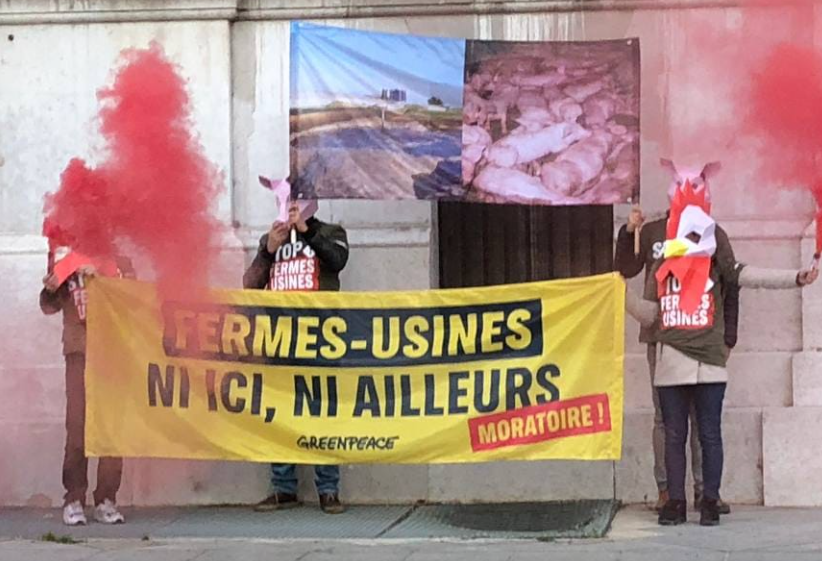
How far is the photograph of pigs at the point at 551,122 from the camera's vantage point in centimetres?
920

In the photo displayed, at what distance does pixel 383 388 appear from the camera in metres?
8.92

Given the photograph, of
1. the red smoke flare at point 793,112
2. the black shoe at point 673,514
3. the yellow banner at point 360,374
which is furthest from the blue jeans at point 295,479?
the red smoke flare at point 793,112

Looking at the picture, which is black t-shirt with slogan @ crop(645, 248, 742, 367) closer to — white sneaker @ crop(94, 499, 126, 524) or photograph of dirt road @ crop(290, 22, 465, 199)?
photograph of dirt road @ crop(290, 22, 465, 199)

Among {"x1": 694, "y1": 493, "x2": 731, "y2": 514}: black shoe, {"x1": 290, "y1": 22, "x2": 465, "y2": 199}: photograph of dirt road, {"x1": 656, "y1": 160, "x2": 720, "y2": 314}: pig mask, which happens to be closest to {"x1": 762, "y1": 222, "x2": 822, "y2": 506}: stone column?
{"x1": 694, "y1": 493, "x2": 731, "y2": 514}: black shoe

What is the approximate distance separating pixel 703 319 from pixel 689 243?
44 centimetres

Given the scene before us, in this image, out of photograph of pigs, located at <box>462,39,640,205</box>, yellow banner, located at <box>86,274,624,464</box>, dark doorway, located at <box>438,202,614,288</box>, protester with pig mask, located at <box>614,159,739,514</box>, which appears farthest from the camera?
dark doorway, located at <box>438,202,614,288</box>

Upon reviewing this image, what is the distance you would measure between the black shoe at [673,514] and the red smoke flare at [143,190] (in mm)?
3080

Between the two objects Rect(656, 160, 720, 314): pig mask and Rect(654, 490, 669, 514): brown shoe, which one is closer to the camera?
Rect(656, 160, 720, 314): pig mask

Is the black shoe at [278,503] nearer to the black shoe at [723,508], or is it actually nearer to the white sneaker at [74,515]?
the white sneaker at [74,515]

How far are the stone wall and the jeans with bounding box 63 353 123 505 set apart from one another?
2.18 ft

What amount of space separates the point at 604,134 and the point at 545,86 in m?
0.47

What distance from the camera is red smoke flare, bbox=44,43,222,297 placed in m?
8.98

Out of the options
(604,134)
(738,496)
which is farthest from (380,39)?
(738,496)

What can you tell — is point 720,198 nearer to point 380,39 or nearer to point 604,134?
point 604,134
